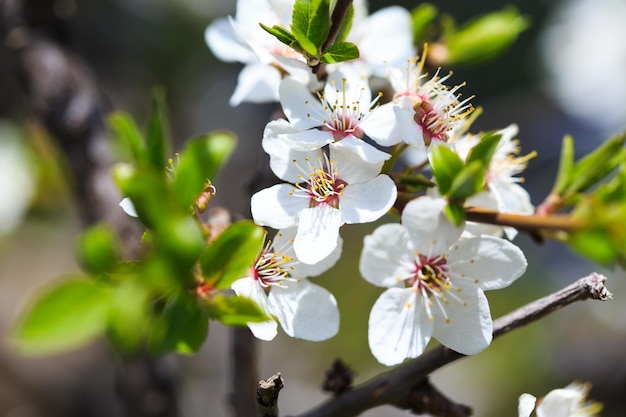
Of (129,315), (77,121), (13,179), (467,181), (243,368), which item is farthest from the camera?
(13,179)

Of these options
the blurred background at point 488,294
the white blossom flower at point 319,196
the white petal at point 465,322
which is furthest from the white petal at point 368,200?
the blurred background at point 488,294

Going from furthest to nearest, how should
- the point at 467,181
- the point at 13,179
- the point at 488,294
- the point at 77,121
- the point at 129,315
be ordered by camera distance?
the point at 488,294 → the point at 13,179 → the point at 77,121 → the point at 467,181 → the point at 129,315

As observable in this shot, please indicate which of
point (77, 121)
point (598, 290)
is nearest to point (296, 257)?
point (598, 290)

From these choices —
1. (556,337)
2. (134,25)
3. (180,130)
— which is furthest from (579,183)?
(134,25)

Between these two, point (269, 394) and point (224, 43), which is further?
point (224, 43)

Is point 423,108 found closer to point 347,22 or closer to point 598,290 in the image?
point 347,22

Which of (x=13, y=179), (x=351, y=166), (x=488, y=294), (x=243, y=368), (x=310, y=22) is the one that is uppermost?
(x=310, y=22)
